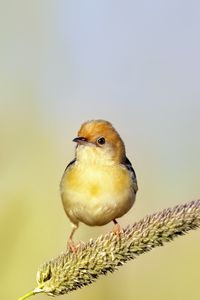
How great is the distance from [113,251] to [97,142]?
1428mm

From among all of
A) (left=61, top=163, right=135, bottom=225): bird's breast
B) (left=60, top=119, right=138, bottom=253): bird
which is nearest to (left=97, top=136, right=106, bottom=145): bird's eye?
(left=60, top=119, right=138, bottom=253): bird

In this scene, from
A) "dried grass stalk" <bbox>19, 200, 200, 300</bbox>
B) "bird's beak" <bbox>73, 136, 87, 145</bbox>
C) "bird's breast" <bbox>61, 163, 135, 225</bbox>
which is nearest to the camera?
"dried grass stalk" <bbox>19, 200, 200, 300</bbox>

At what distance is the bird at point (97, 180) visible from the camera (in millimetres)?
3910

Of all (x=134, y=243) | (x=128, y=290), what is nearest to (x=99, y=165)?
(x=128, y=290)

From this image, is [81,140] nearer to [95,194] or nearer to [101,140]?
[101,140]

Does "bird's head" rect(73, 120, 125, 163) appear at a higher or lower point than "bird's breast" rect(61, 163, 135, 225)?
higher

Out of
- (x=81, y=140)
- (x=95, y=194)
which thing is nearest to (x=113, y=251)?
(x=95, y=194)

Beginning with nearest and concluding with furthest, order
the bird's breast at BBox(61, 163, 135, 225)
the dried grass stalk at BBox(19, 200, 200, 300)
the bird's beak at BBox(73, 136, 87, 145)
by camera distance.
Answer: the dried grass stalk at BBox(19, 200, 200, 300), the bird's breast at BBox(61, 163, 135, 225), the bird's beak at BBox(73, 136, 87, 145)

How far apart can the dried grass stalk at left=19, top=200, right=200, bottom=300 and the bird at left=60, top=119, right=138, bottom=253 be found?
0.94m

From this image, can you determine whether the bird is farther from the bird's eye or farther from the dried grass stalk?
the dried grass stalk

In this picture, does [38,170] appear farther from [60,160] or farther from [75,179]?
[75,179]

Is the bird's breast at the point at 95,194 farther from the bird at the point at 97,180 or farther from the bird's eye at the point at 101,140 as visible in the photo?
the bird's eye at the point at 101,140

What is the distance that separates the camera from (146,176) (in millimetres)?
5559

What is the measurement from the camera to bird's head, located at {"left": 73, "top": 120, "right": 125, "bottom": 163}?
→ 13.5 ft
